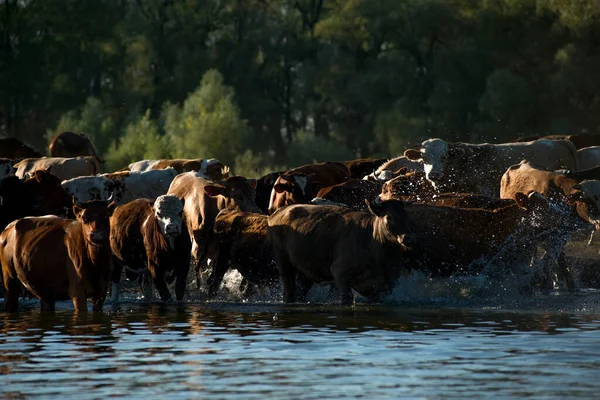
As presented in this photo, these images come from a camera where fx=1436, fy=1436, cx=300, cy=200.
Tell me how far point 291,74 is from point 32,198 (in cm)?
5356

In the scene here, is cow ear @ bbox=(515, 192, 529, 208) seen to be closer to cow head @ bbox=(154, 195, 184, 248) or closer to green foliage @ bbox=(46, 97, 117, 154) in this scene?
cow head @ bbox=(154, 195, 184, 248)

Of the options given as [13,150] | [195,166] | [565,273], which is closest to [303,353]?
[565,273]

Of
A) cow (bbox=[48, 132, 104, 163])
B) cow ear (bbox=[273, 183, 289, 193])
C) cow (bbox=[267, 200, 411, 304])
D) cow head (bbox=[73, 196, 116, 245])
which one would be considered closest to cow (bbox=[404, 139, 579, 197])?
cow ear (bbox=[273, 183, 289, 193])

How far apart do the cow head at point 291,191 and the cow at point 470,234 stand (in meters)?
4.13

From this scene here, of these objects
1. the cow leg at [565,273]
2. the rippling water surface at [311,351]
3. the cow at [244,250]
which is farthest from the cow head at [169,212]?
the cow leg at [565,273]

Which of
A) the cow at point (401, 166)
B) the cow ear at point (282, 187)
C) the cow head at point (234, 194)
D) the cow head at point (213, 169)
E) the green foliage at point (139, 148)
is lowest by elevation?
the cow head at point (234, 194)

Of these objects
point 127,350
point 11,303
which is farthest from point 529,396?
Answer: point 11,303

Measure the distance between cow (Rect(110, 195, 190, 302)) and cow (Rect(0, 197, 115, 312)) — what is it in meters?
2.15

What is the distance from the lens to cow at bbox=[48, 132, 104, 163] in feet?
138

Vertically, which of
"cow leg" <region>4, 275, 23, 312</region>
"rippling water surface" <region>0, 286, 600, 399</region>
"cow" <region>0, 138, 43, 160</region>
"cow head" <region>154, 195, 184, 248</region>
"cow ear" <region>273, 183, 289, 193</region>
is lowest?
"rippling water surface" <region>0, 286, 600, 399</region>

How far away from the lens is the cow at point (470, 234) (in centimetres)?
1855

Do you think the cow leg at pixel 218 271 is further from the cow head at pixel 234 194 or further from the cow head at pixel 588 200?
the cow head at pixel 588 200

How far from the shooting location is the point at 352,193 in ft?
77.1

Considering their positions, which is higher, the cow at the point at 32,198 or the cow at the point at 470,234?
the cow at the point at 32,198
